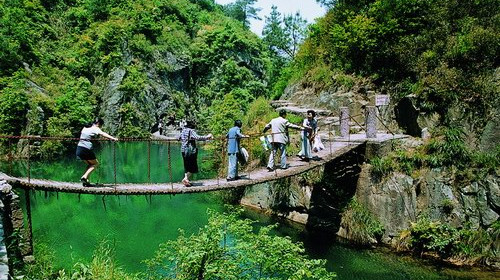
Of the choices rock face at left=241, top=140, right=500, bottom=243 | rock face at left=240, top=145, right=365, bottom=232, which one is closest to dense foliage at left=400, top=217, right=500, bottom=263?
rock face at left=241, top=140, right=500, bottom=243

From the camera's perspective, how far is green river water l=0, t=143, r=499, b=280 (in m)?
11.0

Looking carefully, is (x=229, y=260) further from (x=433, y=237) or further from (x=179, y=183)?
(x=433, y=237)

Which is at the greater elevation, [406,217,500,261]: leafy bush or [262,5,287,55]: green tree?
[262,5,287,55]: green tree

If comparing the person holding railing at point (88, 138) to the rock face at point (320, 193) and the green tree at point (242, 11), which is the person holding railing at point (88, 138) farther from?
the green tree at point (242, 11)

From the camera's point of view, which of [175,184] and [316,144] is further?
[316,144]

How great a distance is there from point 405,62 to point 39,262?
39.1 feet

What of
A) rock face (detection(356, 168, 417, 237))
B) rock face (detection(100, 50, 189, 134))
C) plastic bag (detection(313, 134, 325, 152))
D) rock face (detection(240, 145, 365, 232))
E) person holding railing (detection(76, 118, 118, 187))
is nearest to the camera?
person holding railing (detection(76, 118, 118, 187))

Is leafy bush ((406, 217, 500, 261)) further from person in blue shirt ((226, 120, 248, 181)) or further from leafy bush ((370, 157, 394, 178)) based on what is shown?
person in blue shirt ((226, 120, 248, 181))

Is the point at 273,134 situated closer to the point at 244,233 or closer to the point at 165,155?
the point at 244,233

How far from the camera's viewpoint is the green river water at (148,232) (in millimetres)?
11031

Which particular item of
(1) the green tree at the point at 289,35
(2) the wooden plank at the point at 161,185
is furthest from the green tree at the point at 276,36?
(2) the wooden plank at the point at 161,185

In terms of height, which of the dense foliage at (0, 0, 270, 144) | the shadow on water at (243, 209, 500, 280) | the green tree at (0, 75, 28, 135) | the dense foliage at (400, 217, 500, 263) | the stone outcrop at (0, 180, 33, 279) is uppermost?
the dense foliage at (0, 0, 270, 144)

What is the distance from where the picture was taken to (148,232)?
47.9 feet

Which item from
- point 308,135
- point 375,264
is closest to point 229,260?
point 308,135
